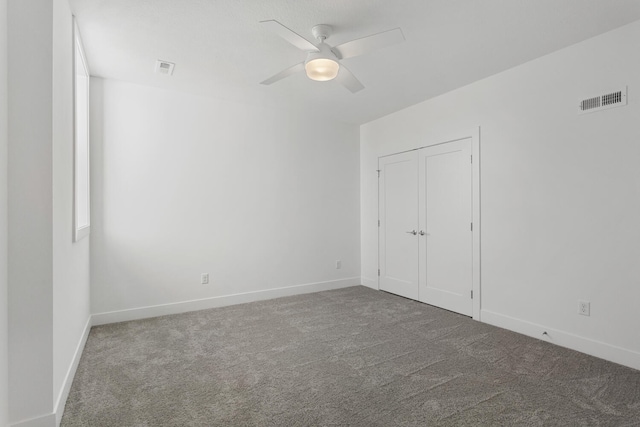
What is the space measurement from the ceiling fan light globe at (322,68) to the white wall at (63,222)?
62.9 inches

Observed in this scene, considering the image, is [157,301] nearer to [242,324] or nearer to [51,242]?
[242,324]

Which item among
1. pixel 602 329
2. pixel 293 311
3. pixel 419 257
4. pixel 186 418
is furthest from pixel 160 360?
pixel 602 329

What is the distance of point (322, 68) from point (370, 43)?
422 mm

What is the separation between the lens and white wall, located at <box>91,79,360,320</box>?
11.9 feet

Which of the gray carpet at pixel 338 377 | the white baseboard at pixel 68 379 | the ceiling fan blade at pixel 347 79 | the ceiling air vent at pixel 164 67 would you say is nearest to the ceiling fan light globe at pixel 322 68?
the ceiling fan blade at pixel 347 79

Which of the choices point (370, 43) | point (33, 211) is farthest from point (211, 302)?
point (370, 43)

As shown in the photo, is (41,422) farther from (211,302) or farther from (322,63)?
(322,63)

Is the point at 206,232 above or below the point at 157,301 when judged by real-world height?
above

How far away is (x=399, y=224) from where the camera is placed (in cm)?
476

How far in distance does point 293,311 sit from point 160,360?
1.64 metres

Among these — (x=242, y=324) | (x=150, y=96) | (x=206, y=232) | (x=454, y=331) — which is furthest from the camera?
(x=206, y=232)

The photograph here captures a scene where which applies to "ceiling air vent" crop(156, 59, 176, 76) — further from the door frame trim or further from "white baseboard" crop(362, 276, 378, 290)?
"white baseboard" crop(362, 276, 378, 290)

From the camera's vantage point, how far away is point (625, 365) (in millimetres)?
2543

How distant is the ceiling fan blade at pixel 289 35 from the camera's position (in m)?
2.07
